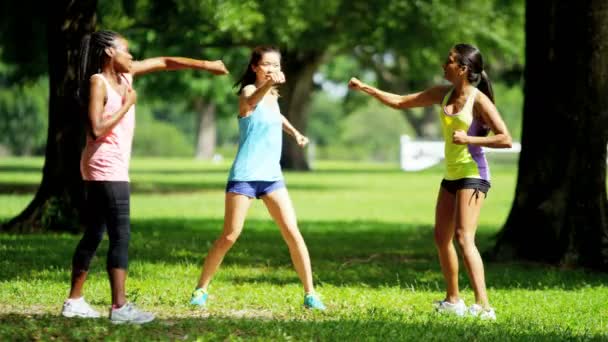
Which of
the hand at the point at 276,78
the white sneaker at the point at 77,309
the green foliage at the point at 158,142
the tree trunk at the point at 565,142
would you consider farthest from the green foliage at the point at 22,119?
the white sneaker at the point at 77,309

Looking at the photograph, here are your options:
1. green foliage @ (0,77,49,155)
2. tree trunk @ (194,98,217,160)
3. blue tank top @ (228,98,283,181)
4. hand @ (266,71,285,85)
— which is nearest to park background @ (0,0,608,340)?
blue tank top @ (228,98,283,181)

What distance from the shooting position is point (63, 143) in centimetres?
1467

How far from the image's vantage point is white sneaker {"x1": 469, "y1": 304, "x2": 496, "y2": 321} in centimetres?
774

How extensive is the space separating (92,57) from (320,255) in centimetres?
631

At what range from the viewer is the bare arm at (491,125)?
7.52 metres

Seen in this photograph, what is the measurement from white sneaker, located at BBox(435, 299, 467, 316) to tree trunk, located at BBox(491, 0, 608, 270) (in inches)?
146

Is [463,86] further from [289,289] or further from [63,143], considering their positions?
[63,143]

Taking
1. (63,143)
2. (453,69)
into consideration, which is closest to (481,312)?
(453,69)

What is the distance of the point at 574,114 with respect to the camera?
1155 centimetres

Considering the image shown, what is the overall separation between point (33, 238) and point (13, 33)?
10874mm

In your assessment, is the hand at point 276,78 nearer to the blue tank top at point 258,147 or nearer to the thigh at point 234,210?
the blue tank top at point 258,147

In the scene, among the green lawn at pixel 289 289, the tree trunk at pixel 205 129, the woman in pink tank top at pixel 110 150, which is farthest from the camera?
the tree trunk at pixel 205 129

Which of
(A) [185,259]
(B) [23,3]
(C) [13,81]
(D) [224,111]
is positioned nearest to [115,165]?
(A) [185,259]

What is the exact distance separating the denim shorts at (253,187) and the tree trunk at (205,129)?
6483 centimetres
